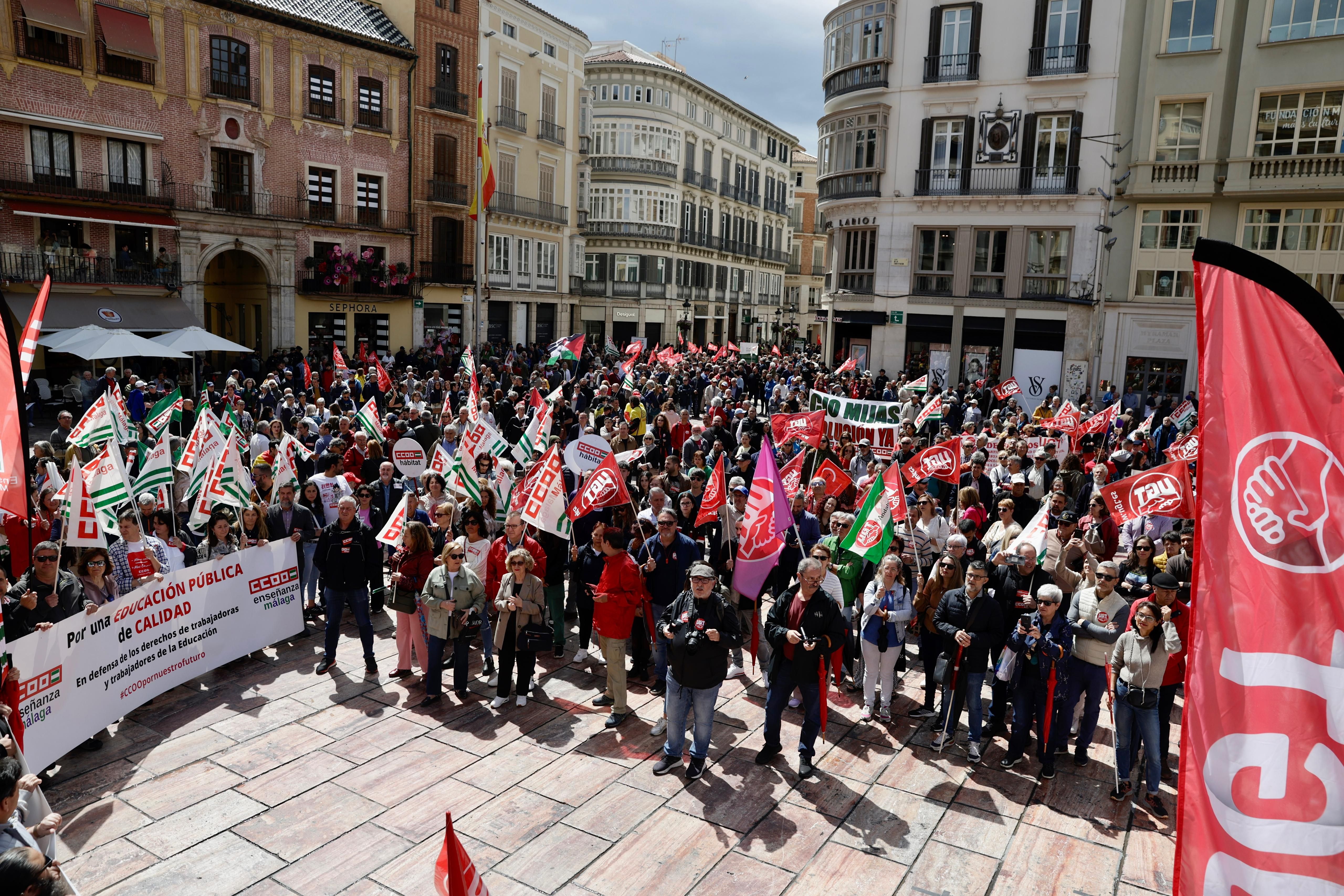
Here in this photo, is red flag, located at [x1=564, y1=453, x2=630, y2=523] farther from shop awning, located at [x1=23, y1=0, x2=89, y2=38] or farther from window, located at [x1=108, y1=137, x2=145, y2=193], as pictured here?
shop awning, located at [x1=23, y1=0, x2=89, y2=38]

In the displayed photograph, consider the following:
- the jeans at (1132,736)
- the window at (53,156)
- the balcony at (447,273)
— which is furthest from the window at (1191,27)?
the window at (53,156)

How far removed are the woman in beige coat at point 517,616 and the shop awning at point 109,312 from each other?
23.5 m

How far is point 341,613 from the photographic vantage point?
9.46m

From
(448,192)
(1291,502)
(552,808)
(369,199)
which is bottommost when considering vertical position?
(552,808)

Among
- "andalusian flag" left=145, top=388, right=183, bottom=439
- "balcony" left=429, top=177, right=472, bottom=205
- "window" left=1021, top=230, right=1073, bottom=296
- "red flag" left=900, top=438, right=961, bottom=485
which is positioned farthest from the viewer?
"balcony" left=429, top=177, right=472, bottom=205

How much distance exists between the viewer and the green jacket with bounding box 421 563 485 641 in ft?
28.0

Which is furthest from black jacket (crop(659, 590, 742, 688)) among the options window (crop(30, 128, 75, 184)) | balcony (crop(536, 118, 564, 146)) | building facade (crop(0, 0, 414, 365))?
balcony (crop(536, 118, 564, 146))

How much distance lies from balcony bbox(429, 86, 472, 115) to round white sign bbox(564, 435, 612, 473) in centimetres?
3047

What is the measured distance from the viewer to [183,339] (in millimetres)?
23281

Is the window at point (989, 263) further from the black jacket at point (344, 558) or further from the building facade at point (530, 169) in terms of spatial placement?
the black jacket at point (344, 558)

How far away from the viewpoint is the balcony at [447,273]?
39.6 metres

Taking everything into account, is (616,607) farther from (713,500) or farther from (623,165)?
(623,165)

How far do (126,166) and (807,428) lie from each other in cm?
2633

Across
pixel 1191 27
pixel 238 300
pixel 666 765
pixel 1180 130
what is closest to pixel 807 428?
pixel 666 765
